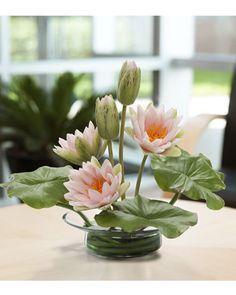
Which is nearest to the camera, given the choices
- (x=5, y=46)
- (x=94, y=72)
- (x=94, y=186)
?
(x=94, y=186)

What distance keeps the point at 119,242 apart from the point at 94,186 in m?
0.15

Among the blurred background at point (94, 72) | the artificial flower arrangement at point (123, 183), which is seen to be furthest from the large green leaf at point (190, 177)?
the blurred background at point (94, 72)

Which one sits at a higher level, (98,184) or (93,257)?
(98,184)

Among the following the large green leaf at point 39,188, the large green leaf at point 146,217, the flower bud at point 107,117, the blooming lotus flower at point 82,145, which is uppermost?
the flower bud at point 107,117

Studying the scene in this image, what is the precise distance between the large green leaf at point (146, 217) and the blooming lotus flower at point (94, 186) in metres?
0.05

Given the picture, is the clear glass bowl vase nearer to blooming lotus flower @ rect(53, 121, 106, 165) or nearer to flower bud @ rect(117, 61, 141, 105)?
blooming lotus flower @ rect(53, 121, 106, 165)

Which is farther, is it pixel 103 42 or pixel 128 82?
pixel 103 42

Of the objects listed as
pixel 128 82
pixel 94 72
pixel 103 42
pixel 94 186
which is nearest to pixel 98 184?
pixel 94 186

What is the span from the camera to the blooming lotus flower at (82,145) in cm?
146

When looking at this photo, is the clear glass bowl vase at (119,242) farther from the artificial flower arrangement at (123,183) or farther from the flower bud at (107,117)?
the flower bud at (107,117)

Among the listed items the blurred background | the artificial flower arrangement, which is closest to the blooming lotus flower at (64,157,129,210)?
the artificial flower arrangement

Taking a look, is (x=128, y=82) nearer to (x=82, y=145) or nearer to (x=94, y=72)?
(x=82, y=145)

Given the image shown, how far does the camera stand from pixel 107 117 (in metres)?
1.42

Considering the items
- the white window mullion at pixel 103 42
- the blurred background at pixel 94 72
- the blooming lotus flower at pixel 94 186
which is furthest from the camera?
the white window mullion at pixel 103 42
